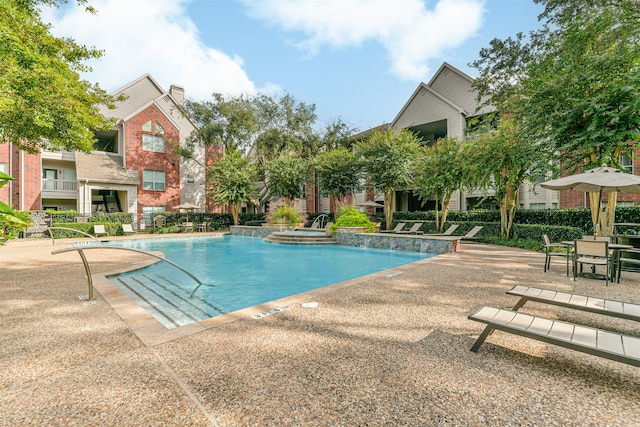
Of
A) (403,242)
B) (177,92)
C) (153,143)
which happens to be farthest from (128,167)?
(403,242)

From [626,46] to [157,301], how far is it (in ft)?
46.4

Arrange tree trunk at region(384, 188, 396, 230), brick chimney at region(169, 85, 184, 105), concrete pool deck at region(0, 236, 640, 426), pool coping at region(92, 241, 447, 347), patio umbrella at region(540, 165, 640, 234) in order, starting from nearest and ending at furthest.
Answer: concrete pool deck at region(0, 236, 640, 426)
pool coping at region(92, 241, 447, 347)
patio umbrella at region(540, 165, 640, 234)
tree trunk at region(384, 188, 396, 230)
brick chimney at region(169, 85, 184, 105)

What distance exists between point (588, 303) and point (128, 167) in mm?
27850

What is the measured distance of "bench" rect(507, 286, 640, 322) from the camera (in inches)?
124

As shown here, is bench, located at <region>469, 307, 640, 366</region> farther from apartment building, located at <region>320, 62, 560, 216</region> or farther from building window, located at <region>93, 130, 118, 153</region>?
building window, located at <region>93, 130, 118, 153</region>

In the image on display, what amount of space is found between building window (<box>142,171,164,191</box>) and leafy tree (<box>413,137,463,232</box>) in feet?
69.1

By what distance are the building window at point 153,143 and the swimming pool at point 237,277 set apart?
1640 cm

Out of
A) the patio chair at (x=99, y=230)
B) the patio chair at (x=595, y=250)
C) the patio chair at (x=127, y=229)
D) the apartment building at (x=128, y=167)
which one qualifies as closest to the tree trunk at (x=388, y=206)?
the patio chair at (x=595, y=250)

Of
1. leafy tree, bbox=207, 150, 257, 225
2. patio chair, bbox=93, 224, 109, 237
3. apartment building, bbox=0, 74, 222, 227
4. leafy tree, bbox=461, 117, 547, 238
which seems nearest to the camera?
leafy tree, bbox=461, 117, 547, 238

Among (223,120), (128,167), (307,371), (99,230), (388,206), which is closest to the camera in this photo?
(307,371)

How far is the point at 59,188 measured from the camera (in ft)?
72.8

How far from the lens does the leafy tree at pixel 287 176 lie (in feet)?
75.3

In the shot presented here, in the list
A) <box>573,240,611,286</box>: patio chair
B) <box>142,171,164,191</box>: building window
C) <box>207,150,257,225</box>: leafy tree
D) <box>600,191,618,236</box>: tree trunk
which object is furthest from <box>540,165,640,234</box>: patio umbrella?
<box>142,171,164,191</box>: building window

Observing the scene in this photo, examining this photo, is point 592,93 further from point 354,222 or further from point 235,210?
point 235,210
